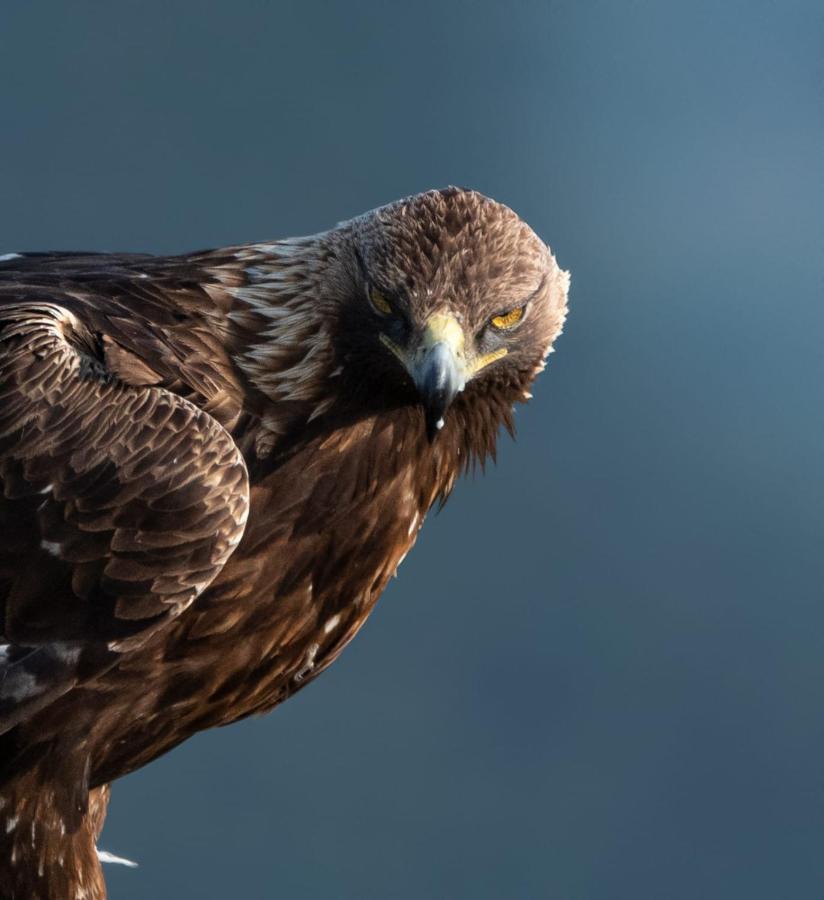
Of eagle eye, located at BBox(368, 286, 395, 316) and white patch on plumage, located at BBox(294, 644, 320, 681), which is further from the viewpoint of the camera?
white patch on plumage, located at BBox(294, 644, 320, 681)

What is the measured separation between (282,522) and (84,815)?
2.11ft

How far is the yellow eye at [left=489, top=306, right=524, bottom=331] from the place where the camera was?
10.3ft

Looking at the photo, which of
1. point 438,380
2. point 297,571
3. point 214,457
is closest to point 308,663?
point 297,571

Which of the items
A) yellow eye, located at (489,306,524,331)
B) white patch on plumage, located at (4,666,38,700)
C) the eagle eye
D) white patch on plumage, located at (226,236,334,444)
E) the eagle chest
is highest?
yellow eye, located at (489,306,524,331)

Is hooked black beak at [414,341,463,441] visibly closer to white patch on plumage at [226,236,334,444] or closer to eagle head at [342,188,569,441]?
eagle head at [342,188,569,441]

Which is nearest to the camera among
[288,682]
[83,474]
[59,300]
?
[83,474]

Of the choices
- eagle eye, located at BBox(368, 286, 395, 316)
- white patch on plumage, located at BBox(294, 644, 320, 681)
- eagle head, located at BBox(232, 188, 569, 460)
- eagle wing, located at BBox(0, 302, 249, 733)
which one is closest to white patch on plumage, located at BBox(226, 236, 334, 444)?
eagle head, located at BBox(232, 188, 569, 460)

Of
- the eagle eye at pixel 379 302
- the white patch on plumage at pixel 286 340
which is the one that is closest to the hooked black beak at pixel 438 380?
the eagle eye at pixel 379 302

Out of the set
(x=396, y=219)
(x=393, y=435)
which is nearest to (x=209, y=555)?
(x=393, y=435)

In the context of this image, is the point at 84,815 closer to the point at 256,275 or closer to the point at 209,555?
the point at 209,555

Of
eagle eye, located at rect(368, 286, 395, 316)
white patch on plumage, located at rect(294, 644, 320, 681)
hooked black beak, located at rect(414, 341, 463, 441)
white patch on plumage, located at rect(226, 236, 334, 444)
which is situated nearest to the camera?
hooked black beak, located at rect(414, 341, 463, 441)

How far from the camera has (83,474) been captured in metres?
2.98

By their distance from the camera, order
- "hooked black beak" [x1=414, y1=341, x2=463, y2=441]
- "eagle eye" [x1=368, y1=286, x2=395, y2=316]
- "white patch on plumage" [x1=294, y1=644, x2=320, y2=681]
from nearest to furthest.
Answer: "hooked black beak" [x1=414, y1=341, x2=463, y2=441]
"eagle eye" [x1=368, y1=286, x2=395, y2=316]
"white patch on plumage" [x1=294, y1=644, x2=320, y2=681]

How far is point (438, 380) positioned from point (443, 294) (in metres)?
0.18
